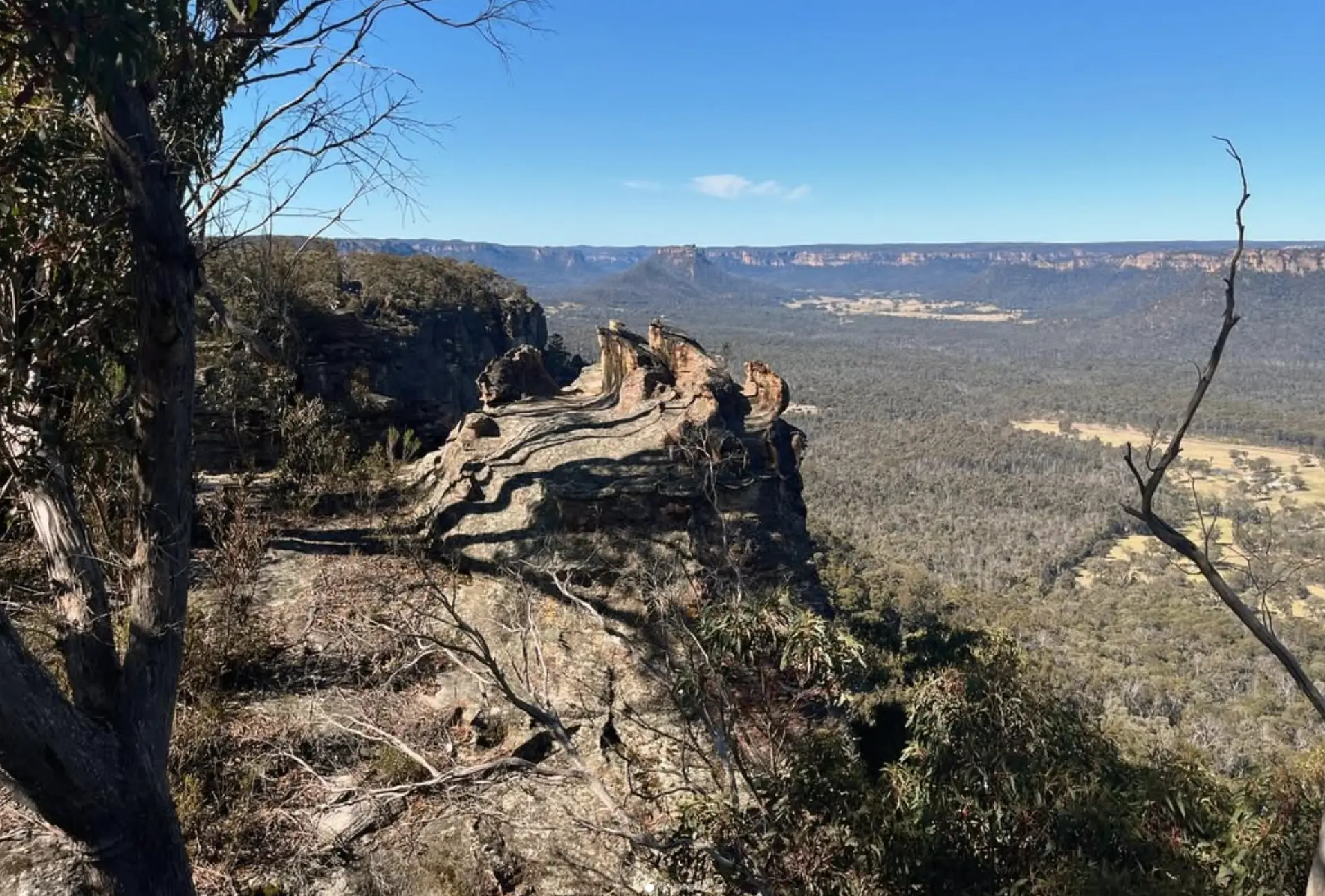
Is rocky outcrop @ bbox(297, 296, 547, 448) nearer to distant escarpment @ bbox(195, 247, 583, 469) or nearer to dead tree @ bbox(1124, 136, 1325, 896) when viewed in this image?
distant escarpment @ bbox(195, 247, 583, 469)

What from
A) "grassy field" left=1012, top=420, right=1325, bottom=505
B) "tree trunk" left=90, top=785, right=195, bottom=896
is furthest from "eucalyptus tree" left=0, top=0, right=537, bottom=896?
"grassy field" left=1012, top=420, right=1325, bottom=505

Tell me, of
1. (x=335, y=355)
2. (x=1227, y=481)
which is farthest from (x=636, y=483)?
(x=1227, y=481)

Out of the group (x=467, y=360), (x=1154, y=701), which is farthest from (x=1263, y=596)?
(x=1154, y=701)

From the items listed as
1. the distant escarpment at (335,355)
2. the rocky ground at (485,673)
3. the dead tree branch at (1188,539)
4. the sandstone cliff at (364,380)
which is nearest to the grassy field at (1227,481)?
the sandstone cliff at (364,380)

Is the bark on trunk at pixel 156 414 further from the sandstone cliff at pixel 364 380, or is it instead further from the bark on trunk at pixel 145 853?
the sandstone cliff at pixel 364 380

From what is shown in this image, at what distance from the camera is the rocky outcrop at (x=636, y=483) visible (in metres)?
9.00

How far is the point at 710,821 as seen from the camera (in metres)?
5.01

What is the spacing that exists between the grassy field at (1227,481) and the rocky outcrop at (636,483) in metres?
41.2

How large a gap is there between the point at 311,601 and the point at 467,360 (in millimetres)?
21841

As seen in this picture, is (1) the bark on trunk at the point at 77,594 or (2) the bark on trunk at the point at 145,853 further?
(1) the bark on trunk at the point at 77,594

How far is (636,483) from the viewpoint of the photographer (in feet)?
32.4

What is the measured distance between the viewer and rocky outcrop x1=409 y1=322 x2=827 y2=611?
29.5ft

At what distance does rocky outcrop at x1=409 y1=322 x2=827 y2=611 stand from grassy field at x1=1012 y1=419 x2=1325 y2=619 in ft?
135

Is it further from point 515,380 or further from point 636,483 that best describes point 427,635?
point 515,380
